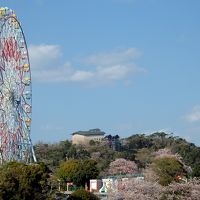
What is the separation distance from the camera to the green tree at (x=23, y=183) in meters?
32.4

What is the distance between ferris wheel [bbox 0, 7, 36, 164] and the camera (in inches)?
1889

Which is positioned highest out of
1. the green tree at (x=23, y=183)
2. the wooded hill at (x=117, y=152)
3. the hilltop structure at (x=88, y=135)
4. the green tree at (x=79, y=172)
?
the hilltop structure at (x=88, y=135)

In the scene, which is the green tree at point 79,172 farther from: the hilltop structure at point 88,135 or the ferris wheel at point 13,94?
the hilltop structure at point 88,135

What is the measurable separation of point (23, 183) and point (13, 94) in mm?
17774

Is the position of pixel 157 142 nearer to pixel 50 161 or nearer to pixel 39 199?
pixel 50 161

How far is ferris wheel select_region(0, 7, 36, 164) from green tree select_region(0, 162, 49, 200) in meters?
13.1

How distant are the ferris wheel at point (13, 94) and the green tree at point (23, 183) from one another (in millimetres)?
13109

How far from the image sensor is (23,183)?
1299 inches

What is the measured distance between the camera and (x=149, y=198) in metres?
34.8

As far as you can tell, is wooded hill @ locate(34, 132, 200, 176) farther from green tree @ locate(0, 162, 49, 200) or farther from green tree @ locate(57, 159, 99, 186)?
green tree @ locate(0, 162, 49, 200)

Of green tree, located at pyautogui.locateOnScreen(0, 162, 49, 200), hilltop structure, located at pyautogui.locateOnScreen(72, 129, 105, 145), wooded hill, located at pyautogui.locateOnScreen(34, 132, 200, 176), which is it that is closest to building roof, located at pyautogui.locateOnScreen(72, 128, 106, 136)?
hilltop structure, located at pyautogui.locateOnScreen(72, 129, 105, 145)

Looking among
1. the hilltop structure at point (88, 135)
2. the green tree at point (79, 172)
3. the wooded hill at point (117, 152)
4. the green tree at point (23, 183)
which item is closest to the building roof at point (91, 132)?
the hilltop structure at point (88, 135)

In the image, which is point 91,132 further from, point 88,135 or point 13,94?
point 13,94

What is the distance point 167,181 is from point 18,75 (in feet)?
53.9
